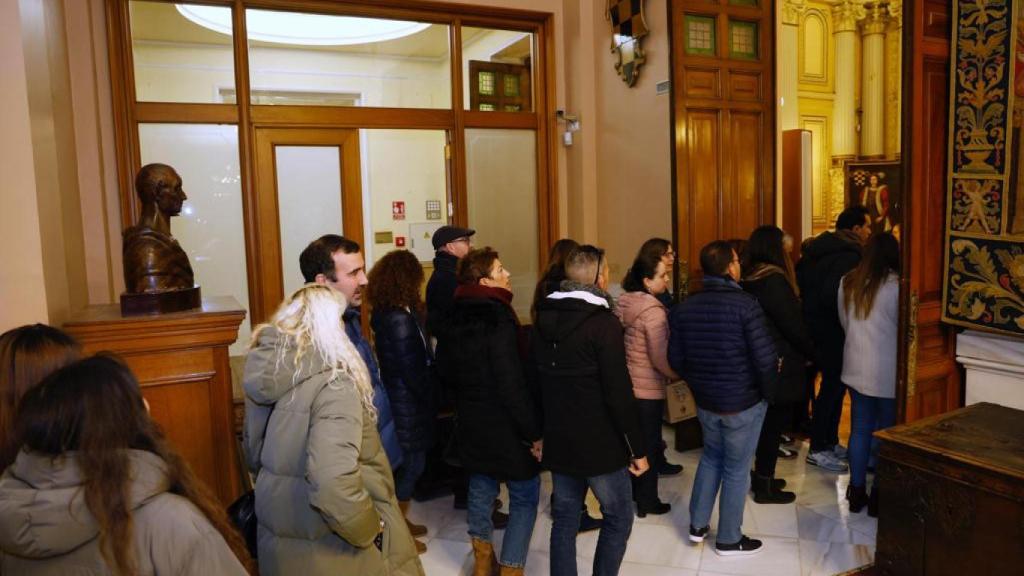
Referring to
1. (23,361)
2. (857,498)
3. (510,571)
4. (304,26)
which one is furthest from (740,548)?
(304,26)

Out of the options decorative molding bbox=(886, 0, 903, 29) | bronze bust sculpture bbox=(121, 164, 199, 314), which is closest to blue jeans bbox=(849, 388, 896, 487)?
bronze bust sculpture bbox=(121, 164, 199, 314)

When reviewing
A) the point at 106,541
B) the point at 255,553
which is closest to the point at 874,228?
the point at 255,553

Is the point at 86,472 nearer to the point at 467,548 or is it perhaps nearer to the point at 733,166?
the point at 467,548

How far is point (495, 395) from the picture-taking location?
9.09ft

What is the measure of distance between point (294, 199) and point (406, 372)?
2.51 metres

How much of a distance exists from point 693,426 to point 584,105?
8.62 ft

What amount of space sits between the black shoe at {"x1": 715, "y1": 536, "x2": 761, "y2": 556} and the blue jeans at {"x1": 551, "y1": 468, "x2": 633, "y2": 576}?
80 cm

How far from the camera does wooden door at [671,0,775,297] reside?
4711 mm

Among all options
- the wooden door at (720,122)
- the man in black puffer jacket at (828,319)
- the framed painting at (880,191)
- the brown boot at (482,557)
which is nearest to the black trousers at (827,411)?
the man in black puffer jacket at (828,319)

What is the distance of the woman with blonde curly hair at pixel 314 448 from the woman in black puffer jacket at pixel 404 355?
114 centimetres

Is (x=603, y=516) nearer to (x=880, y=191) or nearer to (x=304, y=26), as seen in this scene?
(x=304, y=26)

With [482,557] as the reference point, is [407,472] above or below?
above

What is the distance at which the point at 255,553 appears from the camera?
6.91ft

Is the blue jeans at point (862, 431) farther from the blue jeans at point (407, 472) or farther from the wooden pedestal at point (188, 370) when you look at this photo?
A: the wooden pedestal at point (188, 370)
